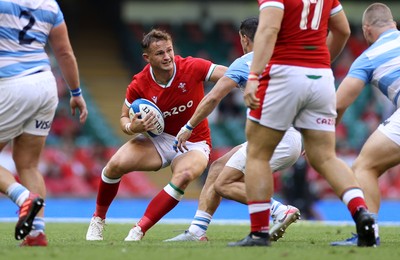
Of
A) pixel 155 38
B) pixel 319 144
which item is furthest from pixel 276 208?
pixel 155 38

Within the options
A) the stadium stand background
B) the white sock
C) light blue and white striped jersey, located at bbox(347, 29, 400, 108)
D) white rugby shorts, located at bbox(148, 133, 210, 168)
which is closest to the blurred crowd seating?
the stadium stand background

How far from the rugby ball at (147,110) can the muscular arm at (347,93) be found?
1.98 m

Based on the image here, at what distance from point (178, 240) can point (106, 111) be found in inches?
719

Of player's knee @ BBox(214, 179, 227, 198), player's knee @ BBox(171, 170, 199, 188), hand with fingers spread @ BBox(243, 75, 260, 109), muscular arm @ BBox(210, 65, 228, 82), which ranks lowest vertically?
player's knee @ BBox(214, 179, 227, 198)

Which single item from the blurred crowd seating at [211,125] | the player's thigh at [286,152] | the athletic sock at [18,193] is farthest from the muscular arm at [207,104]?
the blurred crowd seating at [211,125]

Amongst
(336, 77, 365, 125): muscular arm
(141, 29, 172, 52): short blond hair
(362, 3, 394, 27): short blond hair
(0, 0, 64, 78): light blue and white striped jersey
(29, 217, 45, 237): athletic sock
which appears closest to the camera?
(0, 0, 64, 78): light blue and white striped jersey

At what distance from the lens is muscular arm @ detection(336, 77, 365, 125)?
8.28m

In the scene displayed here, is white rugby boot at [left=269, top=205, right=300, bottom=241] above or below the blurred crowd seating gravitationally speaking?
above

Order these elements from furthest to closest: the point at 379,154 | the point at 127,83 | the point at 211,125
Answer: the point at 127,83 → the point at 211,125 → the point at 379,154

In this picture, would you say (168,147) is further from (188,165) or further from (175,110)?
(188,165)

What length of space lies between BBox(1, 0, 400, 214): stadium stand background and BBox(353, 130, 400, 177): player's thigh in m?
9.99

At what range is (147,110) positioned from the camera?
938 centimetres

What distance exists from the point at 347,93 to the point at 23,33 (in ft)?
9.45

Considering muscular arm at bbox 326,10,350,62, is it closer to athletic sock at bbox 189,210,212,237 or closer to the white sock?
the white sock
